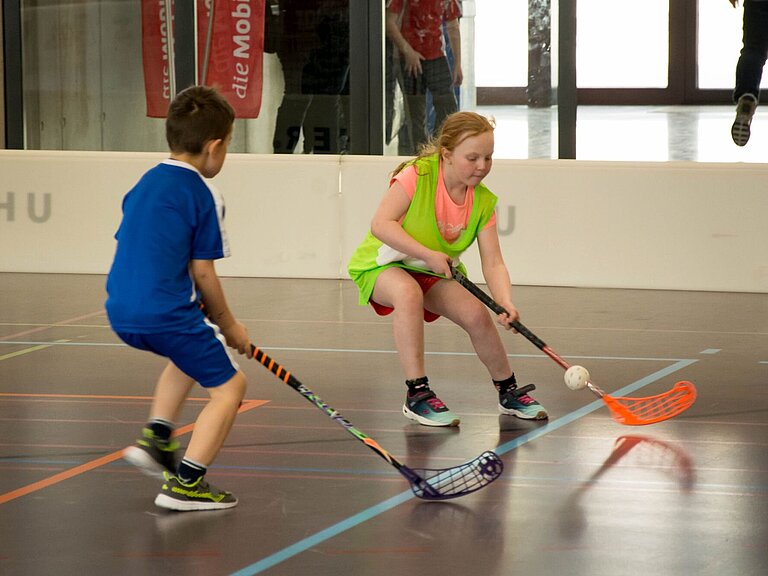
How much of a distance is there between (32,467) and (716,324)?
13.2 feet

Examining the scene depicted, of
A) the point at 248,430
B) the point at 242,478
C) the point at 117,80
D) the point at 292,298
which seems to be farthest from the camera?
the point at 117,80

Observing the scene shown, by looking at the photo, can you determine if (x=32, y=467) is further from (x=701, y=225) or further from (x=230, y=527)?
(x=701, y=225)

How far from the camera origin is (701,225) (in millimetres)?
8320

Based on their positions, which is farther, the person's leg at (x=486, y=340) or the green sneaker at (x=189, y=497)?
→ the person's leg at (x=486, y=340)

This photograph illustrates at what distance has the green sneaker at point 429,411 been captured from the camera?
15.8ft

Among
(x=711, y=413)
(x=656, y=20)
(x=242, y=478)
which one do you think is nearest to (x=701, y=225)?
(x=711, y=413)

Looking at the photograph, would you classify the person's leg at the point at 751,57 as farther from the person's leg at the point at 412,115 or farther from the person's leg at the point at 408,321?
the person's leg at the point at 408,321

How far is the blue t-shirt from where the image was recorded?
142 inches

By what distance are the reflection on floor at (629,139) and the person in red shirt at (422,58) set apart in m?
0.35

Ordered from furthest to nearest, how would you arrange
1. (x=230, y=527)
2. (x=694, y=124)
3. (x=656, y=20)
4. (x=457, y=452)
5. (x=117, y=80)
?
1. (x=656, y=20)
2. (x=694, y=124)
3. (x=117, y=80)
4. (x=457, y=452)
5. (x=230, y=527)

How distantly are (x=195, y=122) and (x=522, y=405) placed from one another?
180cm

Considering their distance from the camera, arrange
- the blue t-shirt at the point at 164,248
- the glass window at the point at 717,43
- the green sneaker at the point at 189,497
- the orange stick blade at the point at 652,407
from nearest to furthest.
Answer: the blue t-shirt at the point at 164,248 < the green sneaker at the point at 189,497 < the orange stick blade at the point at 652,407 < the glass window at the point at 717,43

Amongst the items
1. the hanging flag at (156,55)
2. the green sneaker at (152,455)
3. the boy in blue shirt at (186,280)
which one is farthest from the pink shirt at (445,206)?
the hanging flag at (156,55)

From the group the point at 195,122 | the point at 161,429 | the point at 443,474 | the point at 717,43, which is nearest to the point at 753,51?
the point at 443,474
